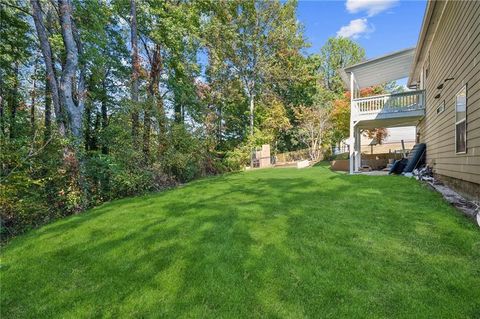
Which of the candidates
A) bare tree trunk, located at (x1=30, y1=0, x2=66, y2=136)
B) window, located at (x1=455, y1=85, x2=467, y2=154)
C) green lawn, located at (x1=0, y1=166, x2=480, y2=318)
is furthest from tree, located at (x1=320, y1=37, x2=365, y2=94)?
green lawn, located at (x1=0, y1=166, x2=480, y2=318)

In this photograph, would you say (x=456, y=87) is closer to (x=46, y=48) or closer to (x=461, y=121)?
(x=461, y=121)

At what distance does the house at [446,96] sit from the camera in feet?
14.9

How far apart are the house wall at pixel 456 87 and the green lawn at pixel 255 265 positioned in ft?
3.10

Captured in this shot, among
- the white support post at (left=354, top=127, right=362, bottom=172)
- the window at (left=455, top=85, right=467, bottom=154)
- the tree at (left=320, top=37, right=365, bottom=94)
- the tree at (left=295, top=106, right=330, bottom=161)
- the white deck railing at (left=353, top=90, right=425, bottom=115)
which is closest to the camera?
the window at (left=455, top=85, right=467, bottom=154)

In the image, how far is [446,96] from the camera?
6523 mm

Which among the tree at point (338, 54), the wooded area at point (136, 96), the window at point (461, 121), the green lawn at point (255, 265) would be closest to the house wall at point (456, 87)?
the window at point (461, 121)

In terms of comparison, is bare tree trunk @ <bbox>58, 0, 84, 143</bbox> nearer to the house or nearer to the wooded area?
the wooded area

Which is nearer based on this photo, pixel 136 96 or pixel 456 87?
pixel 456 87

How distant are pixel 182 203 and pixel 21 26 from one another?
9949 millimetres

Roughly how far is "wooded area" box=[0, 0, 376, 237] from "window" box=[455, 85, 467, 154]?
297 inches

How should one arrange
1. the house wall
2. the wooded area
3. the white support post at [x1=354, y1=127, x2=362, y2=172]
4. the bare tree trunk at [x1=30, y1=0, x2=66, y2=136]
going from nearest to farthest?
the house wall < the wooded area < the bare tree trunk at [x1=30, y1=0, x2=66, y2=136] < the white support post at [x1=354, y1=127, x2=362, y2=172]

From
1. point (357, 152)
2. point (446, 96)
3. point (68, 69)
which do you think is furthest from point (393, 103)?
point (68, 69)

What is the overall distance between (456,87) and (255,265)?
5618 millimetres

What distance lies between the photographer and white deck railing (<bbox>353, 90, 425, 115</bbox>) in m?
10.1
